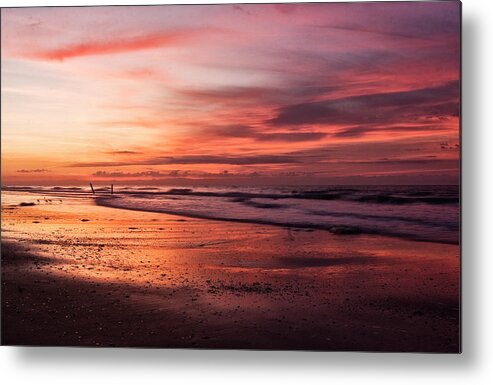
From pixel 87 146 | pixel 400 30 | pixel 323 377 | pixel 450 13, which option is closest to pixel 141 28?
pixel 87 146

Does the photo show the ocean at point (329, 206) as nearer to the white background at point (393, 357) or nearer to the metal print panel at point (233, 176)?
the metal print panel at point (233, 176)

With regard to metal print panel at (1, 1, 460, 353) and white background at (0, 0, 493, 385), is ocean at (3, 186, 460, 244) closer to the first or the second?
metal print panel at (1, 1, 460, 353)

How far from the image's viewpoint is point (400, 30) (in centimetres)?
267

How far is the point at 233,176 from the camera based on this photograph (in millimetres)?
2758

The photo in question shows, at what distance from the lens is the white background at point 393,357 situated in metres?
2.68

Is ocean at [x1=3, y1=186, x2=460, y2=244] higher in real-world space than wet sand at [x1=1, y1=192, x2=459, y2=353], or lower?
higher

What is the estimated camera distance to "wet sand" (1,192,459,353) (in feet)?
8.75

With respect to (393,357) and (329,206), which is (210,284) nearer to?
(329,206)

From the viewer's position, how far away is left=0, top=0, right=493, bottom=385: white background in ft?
8.79

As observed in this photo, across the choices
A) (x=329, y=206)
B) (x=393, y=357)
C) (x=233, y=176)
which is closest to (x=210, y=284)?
(x=233, y=176)

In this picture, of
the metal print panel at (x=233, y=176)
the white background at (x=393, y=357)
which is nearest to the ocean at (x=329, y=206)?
the metal print panel at (x=233, y=176)

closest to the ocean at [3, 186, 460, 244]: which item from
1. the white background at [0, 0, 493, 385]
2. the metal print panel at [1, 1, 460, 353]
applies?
the metal print panel at [1, 1, 460, 353]

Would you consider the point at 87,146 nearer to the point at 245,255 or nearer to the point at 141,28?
the point at 141,28

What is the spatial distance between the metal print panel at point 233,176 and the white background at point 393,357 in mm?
83
